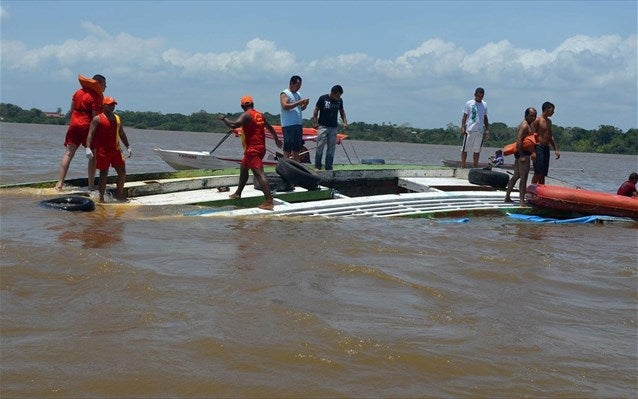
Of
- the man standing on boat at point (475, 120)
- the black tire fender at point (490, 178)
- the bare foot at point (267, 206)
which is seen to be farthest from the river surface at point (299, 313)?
the man standing on boat at point (475, 120)

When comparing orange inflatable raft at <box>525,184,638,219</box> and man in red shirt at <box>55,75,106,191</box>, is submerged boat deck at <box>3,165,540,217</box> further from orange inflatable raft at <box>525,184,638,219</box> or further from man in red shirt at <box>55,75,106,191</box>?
man in red shirt at <box>55,75,106,191</box>

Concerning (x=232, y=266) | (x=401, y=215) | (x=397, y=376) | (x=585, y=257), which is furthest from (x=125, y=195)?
(x=397, y=376)

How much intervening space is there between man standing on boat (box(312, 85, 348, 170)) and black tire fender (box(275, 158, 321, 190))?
1.40m

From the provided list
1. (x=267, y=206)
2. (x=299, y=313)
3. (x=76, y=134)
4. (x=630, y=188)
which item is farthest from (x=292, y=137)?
(x=299, y=313)

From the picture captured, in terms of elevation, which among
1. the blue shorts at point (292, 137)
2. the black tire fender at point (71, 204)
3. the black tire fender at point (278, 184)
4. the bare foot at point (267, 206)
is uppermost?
the blue shorts at point (292, 137)

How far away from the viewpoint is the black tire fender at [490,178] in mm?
11625

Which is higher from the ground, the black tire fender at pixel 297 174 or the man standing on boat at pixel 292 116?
the man standing on boat at pixel 292 116

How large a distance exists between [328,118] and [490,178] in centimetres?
291

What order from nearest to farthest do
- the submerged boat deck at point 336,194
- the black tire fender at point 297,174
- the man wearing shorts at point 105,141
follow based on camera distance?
the man wearing shorts at point 105,141 < the submerged boat deck at point 336,194 < the black tire fender at point 297,174

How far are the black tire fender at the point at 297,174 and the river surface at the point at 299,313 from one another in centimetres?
195

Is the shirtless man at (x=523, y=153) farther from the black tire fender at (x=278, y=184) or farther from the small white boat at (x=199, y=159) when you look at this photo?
the small white boat at (x=199, y=159)

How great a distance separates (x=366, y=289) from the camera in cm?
516

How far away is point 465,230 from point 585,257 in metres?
1.65

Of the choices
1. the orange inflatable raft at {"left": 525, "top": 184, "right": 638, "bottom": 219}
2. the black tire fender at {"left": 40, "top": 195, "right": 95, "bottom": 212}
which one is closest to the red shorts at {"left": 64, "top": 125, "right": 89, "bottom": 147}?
the black tire fender at {"left": 40, "top": 195, "right": 95, "bottom": 212}
